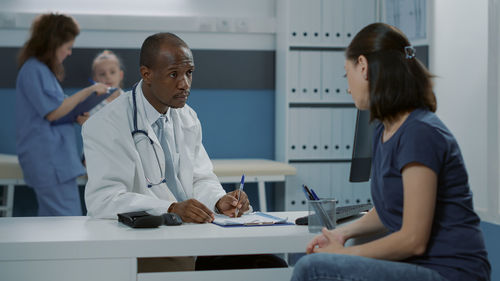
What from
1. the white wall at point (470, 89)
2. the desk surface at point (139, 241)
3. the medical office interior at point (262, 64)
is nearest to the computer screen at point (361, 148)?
the desk surface at point (139, 241)

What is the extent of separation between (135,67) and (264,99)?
0.89 metres

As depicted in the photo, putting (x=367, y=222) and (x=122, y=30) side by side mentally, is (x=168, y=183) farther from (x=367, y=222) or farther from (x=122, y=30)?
(x=122, y=30)

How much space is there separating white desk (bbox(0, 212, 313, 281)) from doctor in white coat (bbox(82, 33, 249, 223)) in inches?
7.8

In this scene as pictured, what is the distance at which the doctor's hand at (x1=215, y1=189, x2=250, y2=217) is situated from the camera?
64.0 inches

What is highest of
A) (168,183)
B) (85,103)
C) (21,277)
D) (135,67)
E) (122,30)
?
(122,30)

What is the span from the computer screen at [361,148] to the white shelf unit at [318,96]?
5.56 feet

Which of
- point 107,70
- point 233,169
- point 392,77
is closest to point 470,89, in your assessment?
point 233,169

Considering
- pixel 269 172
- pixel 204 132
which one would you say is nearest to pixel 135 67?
pixel 204 132

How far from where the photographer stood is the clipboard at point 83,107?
3109 mm

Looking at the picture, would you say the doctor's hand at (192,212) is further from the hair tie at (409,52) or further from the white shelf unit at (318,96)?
the white shelf unit at (318,96)

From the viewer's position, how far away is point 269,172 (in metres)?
3.24

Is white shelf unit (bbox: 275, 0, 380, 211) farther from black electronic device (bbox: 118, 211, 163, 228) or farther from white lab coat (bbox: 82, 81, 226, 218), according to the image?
black electronic device (bbox: 118, 211, 163, 228)

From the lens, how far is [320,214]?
1.40 metres

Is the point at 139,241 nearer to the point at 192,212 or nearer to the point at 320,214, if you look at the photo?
the point at 192,212
